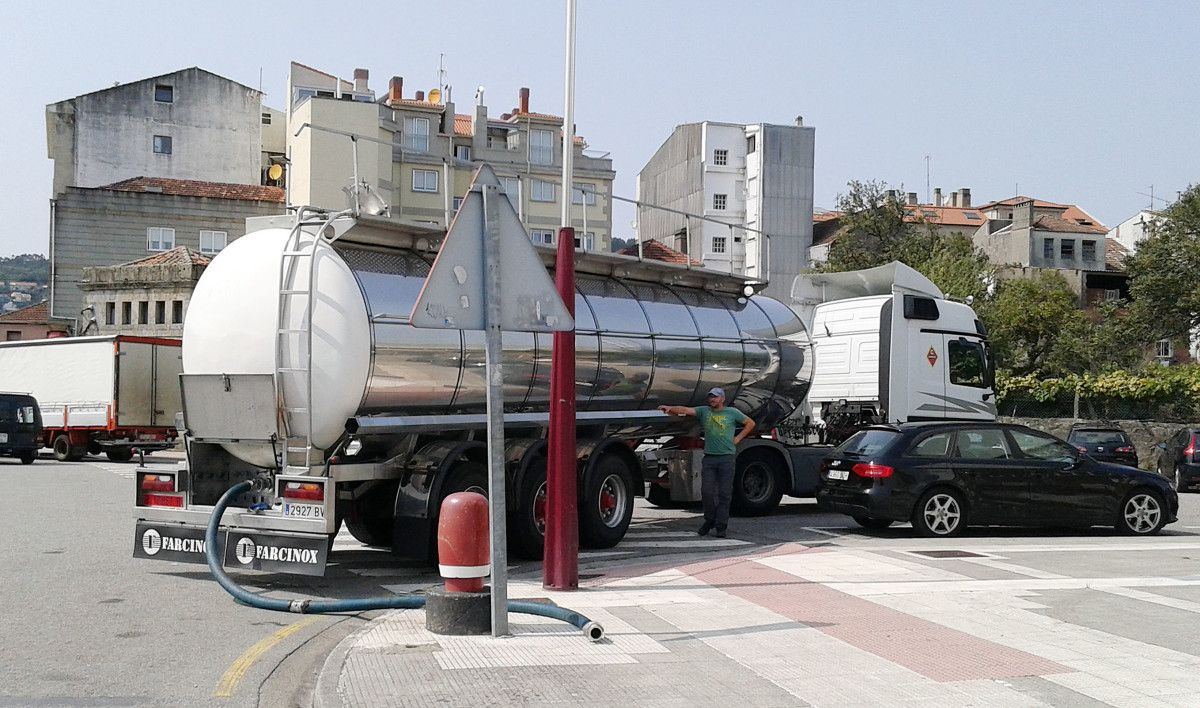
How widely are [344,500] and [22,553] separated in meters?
3.69

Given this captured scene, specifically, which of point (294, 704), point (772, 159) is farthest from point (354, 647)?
point (772, 159)

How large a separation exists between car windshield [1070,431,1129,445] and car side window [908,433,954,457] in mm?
14849

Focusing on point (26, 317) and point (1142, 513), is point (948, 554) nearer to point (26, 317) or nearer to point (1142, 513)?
point (1142, 513)

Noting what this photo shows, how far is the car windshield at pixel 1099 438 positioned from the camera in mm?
27906

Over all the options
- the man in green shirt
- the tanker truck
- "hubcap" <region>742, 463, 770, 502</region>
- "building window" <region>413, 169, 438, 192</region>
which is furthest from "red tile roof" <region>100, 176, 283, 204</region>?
the man in green shirt

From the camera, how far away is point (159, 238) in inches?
2338

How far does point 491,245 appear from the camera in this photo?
8164 mm

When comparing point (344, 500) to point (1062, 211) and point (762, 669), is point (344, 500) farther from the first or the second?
point (1062, 211)

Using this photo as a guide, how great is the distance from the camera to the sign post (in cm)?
789

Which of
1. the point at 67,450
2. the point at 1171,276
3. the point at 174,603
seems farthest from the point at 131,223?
the point at 174,603

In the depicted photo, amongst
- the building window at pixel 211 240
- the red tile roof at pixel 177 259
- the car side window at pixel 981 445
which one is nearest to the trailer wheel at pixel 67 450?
the red tile roof at pixel 177 259

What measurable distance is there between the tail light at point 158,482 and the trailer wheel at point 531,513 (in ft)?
10.6

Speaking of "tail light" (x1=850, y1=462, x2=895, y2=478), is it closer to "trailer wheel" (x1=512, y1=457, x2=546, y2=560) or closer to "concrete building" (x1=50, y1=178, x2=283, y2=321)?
"trailer wheel" (x1=512, y1=457, x2=546, y2=560)

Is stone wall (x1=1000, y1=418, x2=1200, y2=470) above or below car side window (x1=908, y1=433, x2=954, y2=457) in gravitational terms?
below
